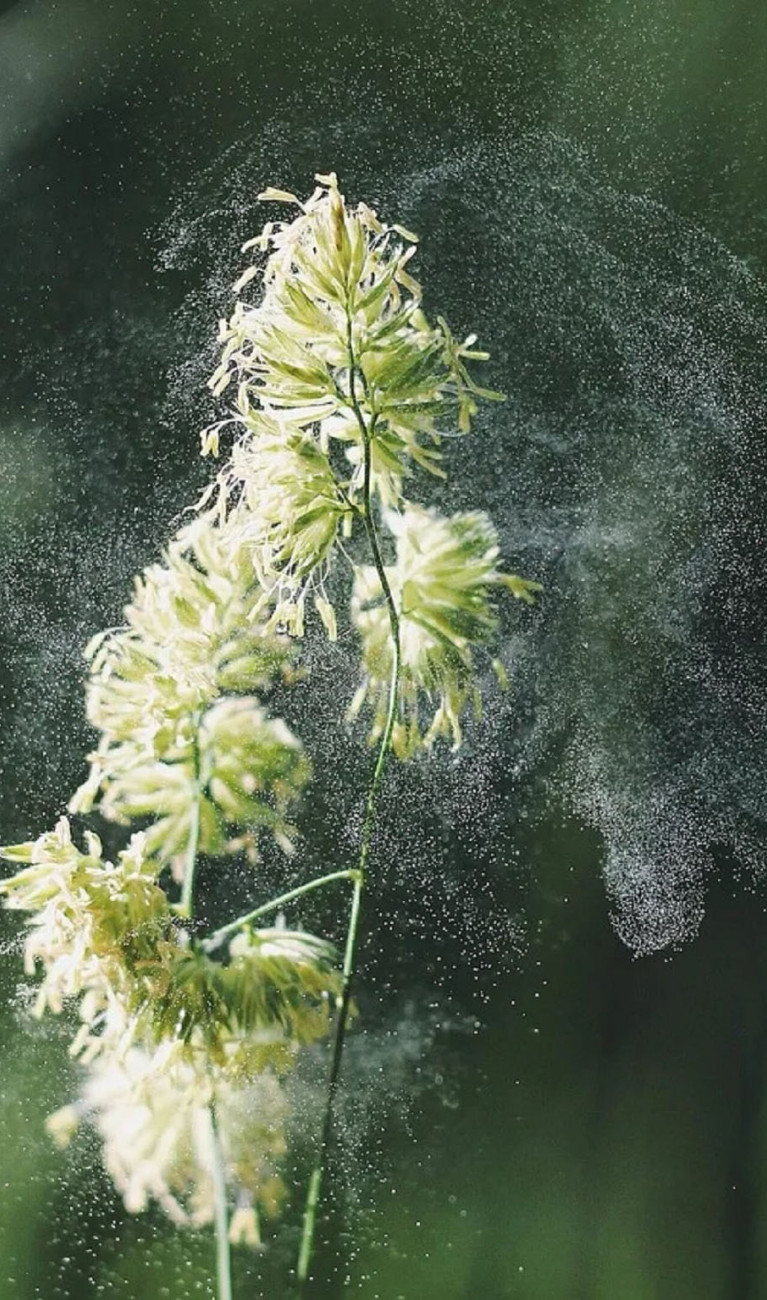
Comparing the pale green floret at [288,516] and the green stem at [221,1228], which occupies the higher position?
the pale green floret at [288,516]

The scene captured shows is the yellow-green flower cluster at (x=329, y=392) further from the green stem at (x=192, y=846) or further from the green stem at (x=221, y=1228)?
the green stem at (x=221, y=1228)

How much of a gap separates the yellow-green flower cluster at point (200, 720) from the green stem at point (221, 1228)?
18cm

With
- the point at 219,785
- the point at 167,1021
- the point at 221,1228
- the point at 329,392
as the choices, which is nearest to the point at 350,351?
the point at 329,392

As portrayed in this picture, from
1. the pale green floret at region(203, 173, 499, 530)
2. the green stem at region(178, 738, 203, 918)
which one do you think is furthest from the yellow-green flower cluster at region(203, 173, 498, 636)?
the green stem at region(178, 738, 203, 918)

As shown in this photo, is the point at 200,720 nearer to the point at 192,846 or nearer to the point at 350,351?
the point at 192,846

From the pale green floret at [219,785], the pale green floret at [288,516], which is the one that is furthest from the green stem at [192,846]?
the pale green floret at [288,516]

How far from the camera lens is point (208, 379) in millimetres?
859

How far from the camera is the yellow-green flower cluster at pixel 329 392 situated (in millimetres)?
705

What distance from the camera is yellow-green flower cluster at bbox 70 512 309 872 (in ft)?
2.48

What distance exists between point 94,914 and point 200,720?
131mm

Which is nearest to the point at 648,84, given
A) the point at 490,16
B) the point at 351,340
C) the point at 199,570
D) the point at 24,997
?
the point at 490,16

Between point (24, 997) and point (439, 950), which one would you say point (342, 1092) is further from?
point (24, 997)

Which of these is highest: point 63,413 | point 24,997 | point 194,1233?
point 63,413

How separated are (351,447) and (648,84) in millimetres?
350
